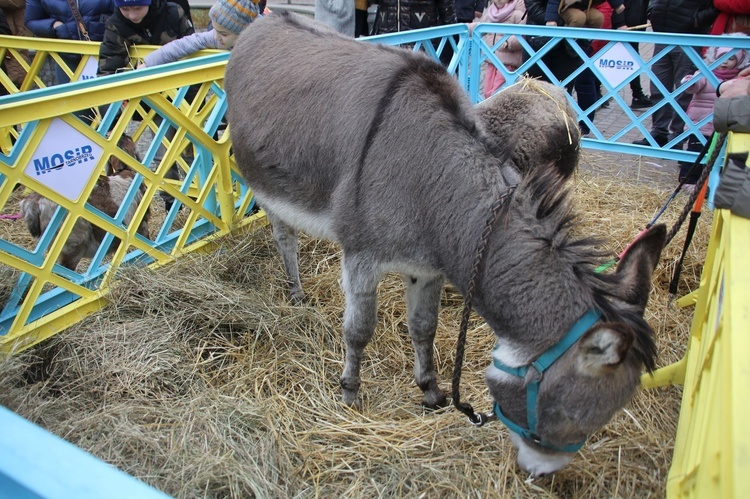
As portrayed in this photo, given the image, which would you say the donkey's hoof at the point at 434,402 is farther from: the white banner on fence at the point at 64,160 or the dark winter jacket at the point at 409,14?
the dark winter jacket at the point at 409,14

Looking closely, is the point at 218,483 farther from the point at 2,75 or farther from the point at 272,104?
the point at 2,75

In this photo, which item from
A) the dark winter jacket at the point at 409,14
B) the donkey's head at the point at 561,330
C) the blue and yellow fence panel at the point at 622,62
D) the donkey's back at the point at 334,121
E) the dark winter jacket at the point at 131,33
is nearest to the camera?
the donkey's head at the point at 561,330

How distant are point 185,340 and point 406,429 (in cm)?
138

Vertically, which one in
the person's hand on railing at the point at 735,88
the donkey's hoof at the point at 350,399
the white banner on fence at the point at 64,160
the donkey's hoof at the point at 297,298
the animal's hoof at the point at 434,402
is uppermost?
the person's hand on railing at the point at 735,88

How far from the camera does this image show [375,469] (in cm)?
246

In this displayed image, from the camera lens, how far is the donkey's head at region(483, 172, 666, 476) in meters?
1.73

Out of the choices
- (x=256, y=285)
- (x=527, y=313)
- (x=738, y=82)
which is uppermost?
(x=738, y=82)

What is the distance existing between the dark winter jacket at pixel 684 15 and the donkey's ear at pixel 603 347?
5162 mm

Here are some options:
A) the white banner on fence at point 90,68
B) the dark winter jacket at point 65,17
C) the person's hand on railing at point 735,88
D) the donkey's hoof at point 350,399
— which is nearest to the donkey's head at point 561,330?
the donkey's hoof at point 350,399

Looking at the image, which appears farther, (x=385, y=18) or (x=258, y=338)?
(x=385, y=18)

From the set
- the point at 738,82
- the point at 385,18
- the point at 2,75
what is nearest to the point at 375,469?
the point at 738,82

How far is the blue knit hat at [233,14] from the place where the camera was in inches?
153

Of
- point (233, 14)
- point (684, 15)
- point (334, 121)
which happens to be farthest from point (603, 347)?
point (684, 15)

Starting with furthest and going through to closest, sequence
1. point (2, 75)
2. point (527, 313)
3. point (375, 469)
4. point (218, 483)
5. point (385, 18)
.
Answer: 1. point (385, 18)
2. point (2, 75)
3. point (375, 469)
4. point (218, 483)
5. point (527, 313)
